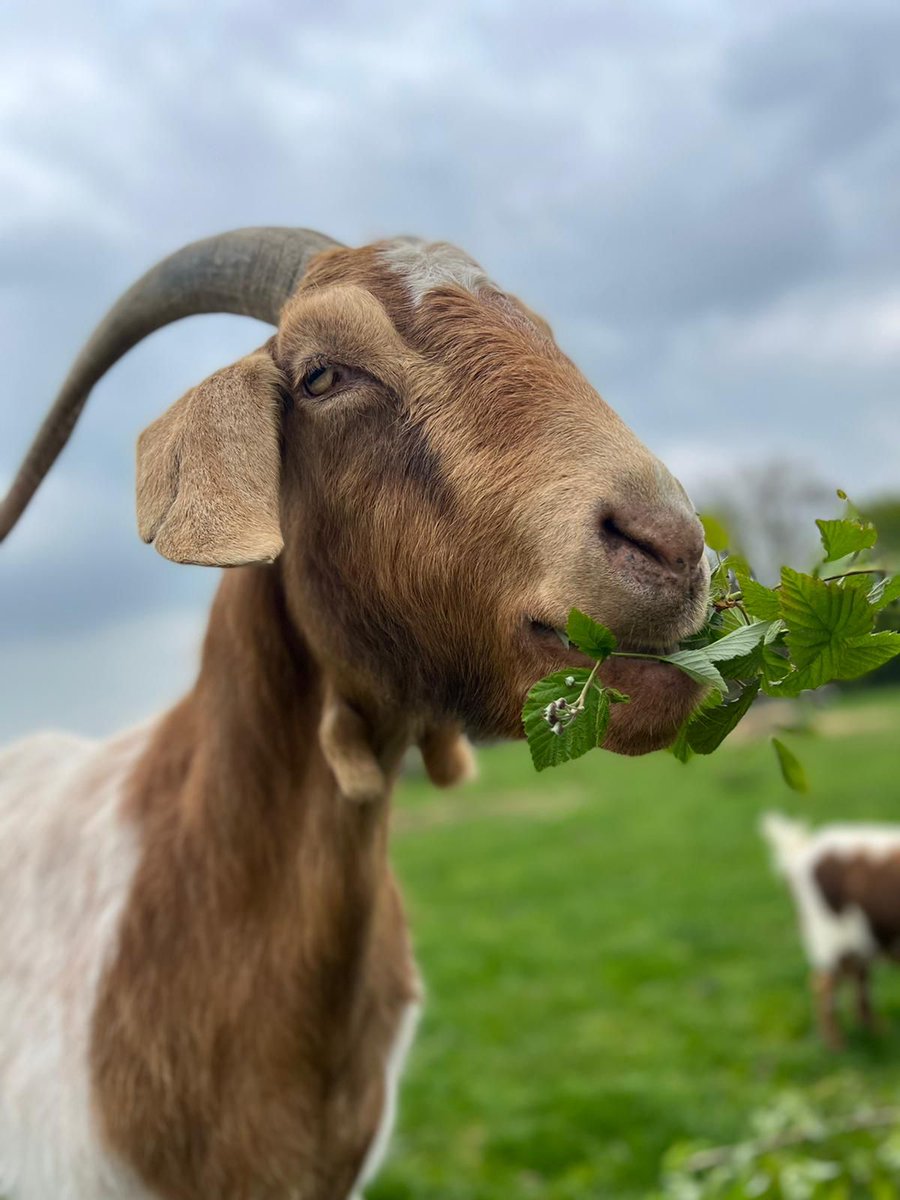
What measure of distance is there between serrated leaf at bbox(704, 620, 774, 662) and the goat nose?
0.45 feet

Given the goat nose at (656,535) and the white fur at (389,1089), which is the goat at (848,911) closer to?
the white fur at (389,1089)

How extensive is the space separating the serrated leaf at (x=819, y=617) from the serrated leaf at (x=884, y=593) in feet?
0.11

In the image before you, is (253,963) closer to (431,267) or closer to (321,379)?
(321,379)

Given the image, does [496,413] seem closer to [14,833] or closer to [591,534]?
[591,534]

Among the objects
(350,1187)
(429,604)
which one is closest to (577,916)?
(350,1187)

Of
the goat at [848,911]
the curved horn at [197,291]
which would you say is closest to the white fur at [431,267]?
the curved horn at [197,291]

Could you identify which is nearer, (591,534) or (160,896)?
(591,534)

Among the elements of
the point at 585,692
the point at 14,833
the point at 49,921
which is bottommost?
the point at 49,921

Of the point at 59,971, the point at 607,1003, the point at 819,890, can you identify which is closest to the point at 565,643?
the point at 59,971

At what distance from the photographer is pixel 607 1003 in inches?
298

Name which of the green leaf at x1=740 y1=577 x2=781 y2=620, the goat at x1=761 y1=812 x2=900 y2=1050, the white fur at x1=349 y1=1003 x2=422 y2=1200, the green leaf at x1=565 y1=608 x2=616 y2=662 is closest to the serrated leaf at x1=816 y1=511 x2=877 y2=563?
the green leaf at x1=740 y1=577 x2=781 y2=620

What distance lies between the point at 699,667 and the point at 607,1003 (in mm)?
6511

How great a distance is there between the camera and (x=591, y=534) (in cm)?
171

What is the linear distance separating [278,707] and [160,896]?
57cm
